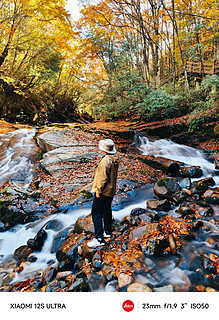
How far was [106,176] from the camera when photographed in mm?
2596

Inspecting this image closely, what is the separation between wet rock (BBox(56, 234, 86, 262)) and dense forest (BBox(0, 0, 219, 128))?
330 inches

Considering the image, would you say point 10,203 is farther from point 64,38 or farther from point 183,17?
point 183,17

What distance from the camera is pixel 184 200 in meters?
4.37

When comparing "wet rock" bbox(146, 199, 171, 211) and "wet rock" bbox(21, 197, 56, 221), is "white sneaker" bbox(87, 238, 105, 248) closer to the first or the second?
"wet rock" bbox(146, 199, 171, 211)

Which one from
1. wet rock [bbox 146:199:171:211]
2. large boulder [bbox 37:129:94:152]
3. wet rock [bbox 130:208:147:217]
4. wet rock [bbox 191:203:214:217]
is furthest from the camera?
large boulder [bbox 37:129:94:152]

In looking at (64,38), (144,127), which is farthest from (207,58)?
(64,38)

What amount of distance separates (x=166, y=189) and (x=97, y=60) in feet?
43.1

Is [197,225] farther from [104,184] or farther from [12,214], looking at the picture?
[12,214]

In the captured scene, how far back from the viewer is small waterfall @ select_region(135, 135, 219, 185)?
7.42 metres

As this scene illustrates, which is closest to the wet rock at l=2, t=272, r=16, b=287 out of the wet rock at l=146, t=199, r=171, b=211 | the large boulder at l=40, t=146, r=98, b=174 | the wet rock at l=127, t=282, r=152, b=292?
the wet rock at l=127, t=282, r=152, b=292

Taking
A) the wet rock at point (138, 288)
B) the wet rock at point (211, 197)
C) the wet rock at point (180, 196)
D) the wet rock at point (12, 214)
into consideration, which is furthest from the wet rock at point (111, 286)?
the wet rock at point (211, 197)

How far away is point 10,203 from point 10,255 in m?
1.70

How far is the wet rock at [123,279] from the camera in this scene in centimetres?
212

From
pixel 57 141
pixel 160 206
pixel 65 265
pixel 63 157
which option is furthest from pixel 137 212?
pixel 57 141
